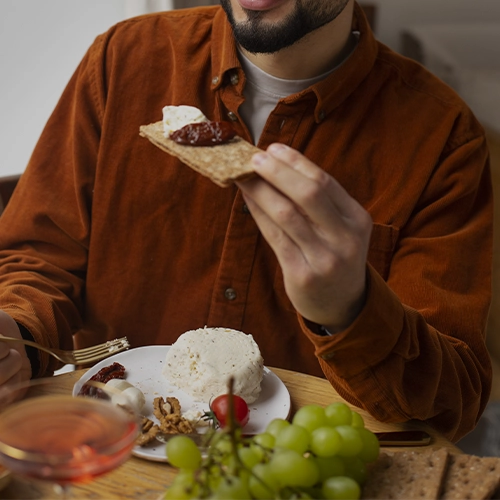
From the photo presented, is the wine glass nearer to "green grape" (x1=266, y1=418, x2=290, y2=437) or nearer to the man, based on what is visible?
"green grape" (x1=266, y1=418, x2=290, y2=437)

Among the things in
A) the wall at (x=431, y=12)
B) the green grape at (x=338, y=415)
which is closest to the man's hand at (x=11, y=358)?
the green grape at (x=338, y=415)

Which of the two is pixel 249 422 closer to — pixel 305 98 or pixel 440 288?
pixel 440 288

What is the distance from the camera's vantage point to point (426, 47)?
3.98 meters

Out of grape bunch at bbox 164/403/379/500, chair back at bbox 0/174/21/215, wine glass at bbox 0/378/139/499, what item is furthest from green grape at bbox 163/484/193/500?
chair back at bbox 0/174/21/215

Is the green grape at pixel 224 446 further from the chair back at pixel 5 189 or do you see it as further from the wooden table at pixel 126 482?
the chair back at pixel 5 189

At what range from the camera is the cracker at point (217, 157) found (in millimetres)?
1157

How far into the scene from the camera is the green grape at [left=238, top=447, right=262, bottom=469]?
1007 mm

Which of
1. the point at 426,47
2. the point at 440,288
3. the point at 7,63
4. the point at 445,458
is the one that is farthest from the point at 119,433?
the point at 426,47

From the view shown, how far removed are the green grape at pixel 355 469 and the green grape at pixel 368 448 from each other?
0.04ft

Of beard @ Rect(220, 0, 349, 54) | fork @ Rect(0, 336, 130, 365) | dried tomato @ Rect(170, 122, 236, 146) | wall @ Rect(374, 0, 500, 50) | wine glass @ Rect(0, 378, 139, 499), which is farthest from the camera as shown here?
wall @ Rect(374, 0, 500, 50)

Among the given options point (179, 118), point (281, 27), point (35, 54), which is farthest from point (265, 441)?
point (35, 54)

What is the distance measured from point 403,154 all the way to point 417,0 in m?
2.60

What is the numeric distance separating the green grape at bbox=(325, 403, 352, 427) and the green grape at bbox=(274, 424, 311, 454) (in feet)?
0.36

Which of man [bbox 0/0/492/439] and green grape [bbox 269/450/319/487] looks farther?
man [bbox 0/0/492/439]
